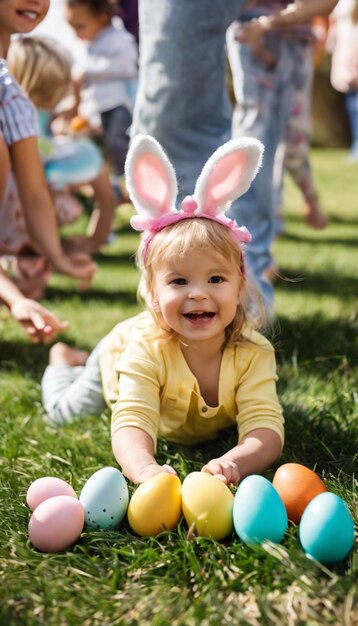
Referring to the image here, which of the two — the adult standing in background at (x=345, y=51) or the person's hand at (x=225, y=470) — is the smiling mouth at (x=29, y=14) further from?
the adult standing in background at (x=345, y=51)

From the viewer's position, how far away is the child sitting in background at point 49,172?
11.4 feet

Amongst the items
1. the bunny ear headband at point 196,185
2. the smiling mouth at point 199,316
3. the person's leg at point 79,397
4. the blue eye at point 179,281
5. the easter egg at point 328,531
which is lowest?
the person's leg at point 79,397

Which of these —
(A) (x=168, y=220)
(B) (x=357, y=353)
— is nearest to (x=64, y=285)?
(B) (x=357, y=353)

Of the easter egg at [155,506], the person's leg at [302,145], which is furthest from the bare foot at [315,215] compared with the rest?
the easter egg at [155,506]

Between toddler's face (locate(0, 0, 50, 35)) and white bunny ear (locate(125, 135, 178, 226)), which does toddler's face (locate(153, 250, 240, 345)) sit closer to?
white bunny ear (locate(125, 135, 178, 226))

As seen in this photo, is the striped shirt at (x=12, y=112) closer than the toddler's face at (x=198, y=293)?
No

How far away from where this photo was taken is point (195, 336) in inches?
79.3

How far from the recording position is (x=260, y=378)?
2105 millimetres

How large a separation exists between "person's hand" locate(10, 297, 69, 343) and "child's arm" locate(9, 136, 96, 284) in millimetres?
560

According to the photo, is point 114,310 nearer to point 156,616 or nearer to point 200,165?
point 200,165

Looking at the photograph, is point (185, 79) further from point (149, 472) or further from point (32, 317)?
point (149, 472)

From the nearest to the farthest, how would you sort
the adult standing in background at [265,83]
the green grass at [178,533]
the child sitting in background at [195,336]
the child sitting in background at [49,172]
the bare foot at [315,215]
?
1. the green grass at [178,533]
2. the child sitting in background at [195,336]
3. the adult standing in background at [265,83]
4. the child sitting in background at [49,172]
5. the bare foot at [315,215]

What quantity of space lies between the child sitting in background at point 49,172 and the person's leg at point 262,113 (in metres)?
0.89

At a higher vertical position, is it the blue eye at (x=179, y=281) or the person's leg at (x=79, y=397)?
the blue eye at (x=179, y=281)
